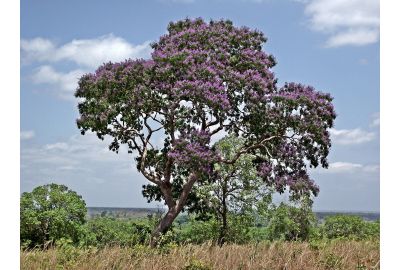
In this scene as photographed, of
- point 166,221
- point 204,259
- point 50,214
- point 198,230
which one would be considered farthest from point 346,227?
point 204,259

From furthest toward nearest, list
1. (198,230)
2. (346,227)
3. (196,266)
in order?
1. (346,227)
2. (198,230)
3. (196,266)

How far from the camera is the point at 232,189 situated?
16.3m

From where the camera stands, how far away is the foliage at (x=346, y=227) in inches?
663

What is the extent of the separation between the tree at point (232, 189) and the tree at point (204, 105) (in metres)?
1.43

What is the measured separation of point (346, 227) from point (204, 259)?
1074cm

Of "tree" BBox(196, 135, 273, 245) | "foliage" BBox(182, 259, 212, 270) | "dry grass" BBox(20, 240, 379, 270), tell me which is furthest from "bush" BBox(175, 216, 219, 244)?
Answer: "foliage" BBox(182, 259, 212, 270)

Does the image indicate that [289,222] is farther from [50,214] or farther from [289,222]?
[50,214]

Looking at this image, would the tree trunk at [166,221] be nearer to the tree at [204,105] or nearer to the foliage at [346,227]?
the tree at [204,105]
